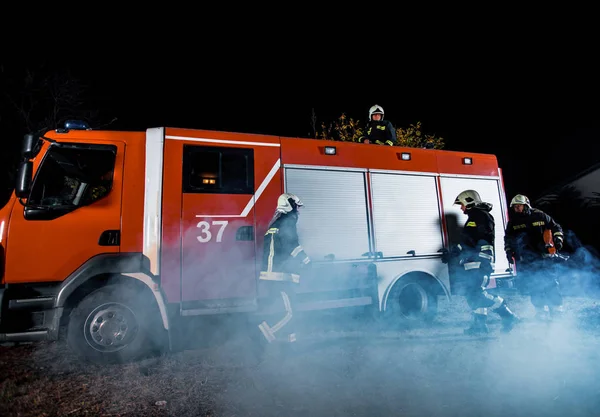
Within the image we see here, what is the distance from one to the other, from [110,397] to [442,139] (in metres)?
20.1

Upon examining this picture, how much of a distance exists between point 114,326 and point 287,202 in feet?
7.73

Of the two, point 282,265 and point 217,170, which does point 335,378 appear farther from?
point 217,170

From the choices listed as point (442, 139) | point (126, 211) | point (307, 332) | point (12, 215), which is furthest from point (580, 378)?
point (442, 139)

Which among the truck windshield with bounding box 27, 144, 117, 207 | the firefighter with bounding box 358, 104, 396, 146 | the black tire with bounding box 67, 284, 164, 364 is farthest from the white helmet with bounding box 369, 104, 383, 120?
the black tire with bounding box 67, 284, 164, 364

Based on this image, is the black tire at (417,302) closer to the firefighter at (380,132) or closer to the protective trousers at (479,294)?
the protective trousers at (479,294)

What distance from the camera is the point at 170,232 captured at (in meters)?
4.01

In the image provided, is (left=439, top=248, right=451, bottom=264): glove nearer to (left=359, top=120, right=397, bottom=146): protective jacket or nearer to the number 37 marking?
(left=359, top=120, right=397, bottom=146): protective jacket

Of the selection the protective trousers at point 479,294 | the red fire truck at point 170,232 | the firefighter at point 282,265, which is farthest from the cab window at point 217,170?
the protective trousers at point 479,294

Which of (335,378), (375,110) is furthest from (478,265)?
(375,110)

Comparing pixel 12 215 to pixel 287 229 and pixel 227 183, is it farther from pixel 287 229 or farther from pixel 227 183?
pixel 287 229

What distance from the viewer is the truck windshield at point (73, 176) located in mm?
3891

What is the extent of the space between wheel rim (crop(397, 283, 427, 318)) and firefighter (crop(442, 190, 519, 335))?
61cm

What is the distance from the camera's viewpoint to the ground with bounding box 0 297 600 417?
9.21 feet

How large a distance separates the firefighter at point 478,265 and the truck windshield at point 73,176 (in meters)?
4.86
